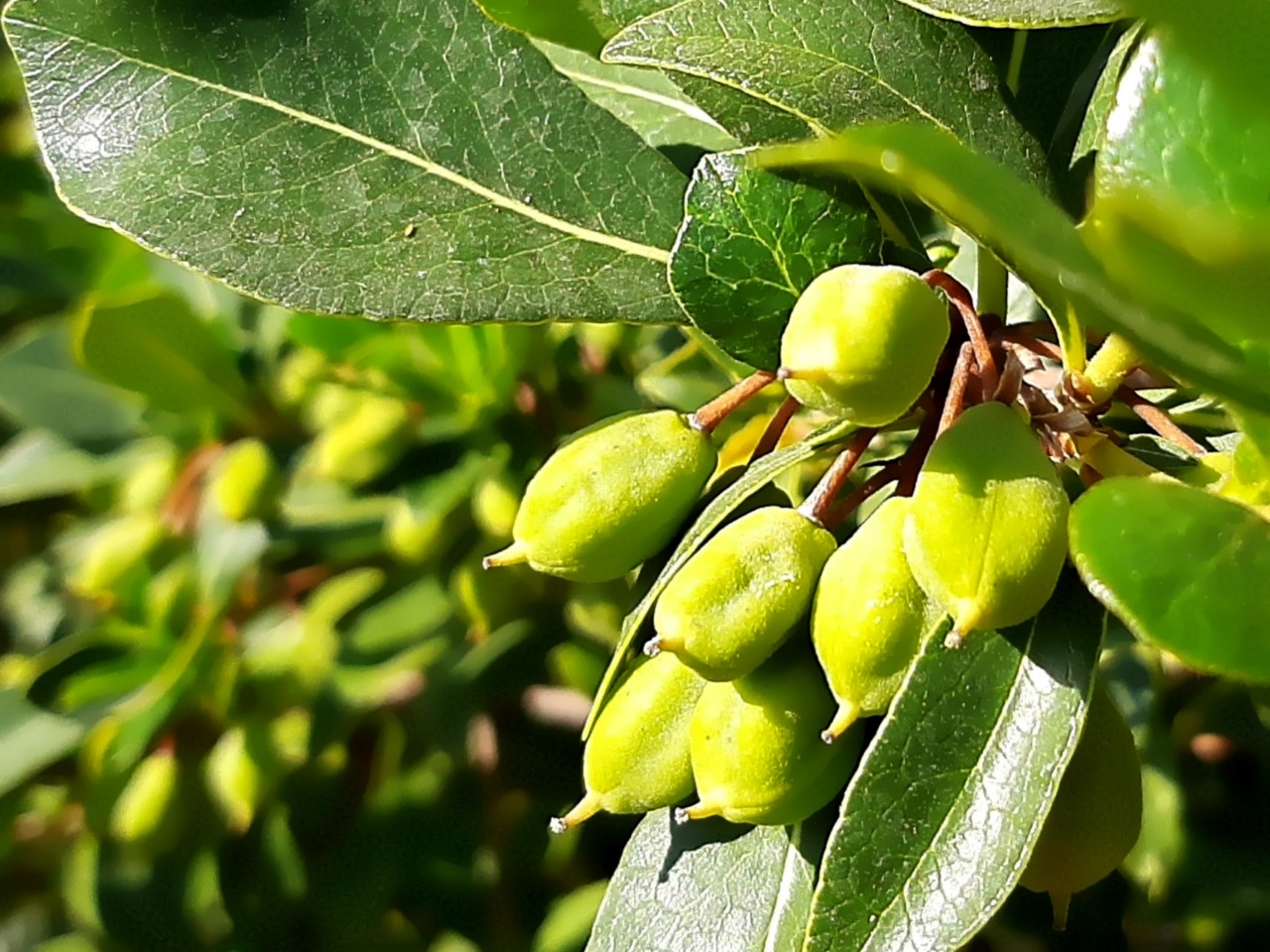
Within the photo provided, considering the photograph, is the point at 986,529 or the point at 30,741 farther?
the point at 30,741

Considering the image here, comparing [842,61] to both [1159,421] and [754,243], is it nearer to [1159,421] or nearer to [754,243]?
[754,243]

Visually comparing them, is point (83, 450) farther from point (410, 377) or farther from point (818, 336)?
point (818, 336)

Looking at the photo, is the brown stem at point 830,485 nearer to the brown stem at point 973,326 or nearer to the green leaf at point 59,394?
the brown stem at point 973,326

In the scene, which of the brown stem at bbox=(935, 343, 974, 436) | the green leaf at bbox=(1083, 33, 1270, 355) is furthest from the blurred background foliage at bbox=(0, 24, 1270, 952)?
the green leaf at bbox=(1083, 33, 1270, 355)

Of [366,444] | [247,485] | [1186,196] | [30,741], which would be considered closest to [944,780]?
[1186,196]

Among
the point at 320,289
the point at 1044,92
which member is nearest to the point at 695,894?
the point at 320,289
